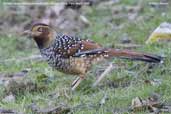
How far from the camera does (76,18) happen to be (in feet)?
37.6

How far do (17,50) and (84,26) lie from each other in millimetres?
1390

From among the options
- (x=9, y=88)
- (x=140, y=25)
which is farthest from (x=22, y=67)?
(x=140, y=25)

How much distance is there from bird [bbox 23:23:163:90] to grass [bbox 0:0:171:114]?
9.3 inches

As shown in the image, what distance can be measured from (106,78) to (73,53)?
0.56 meters

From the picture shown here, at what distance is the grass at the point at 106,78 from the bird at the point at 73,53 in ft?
0.77

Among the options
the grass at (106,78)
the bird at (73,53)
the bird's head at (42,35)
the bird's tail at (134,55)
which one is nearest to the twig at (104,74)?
the grass at (106,78)

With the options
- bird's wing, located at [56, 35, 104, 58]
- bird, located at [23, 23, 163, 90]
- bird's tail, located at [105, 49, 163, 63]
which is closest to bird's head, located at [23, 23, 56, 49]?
bird, located at [23, 23, 163, 90]

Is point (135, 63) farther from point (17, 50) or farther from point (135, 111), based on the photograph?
point (17, 50)

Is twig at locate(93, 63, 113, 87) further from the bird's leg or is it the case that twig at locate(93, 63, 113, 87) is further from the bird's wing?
the bird's wing

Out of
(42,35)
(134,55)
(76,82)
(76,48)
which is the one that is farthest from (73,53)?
(134,55)

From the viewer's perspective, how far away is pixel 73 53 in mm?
7566

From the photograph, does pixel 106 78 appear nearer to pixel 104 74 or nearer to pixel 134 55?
pixel 104 74

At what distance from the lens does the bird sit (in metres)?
7.47

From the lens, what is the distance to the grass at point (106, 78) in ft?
22.6
